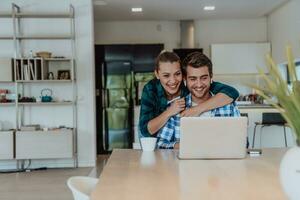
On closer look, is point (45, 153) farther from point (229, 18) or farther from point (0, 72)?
point (229, 18)

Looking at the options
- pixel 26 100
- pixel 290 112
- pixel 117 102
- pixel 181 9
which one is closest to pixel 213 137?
pixel 290 112

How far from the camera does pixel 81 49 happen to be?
6.61 metres

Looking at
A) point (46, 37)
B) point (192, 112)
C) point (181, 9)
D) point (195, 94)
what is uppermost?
point (181, 9)

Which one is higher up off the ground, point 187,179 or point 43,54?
point 43,54

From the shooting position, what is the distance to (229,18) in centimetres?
851

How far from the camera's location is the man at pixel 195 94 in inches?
93.7

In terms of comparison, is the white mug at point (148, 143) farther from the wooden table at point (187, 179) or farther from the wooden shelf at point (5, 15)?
the wooden shelf at point (5, 15)

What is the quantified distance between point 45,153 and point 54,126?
60cm

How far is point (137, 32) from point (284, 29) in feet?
9.78

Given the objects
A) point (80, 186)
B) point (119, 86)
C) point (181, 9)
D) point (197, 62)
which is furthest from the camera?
point (119, 86)

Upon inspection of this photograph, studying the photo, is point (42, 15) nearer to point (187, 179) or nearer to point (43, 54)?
point (43, 54)

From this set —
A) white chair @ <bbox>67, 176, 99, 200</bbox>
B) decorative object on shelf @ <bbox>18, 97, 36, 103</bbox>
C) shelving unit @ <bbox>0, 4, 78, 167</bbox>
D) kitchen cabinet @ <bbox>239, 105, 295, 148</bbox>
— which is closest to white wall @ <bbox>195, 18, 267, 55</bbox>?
kitchen cabinet @ <bbox>239, 105, 295, 148</bbox>

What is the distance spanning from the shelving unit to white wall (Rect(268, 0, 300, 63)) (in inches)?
141

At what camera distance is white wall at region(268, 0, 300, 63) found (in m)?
6.57
